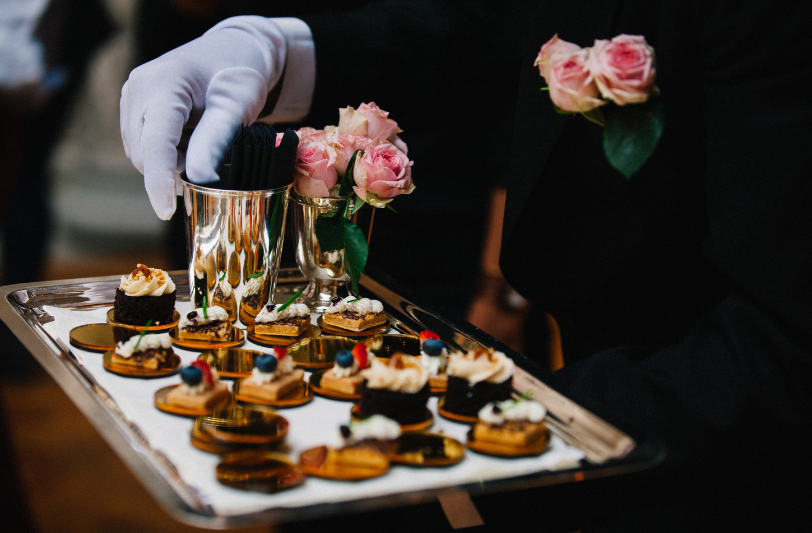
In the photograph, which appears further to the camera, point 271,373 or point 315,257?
point 315,257

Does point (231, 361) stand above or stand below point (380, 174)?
below

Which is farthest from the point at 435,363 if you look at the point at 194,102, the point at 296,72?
the point at 296,72

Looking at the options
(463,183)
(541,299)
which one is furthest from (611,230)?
(463,183)

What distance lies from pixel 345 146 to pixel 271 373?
0.45m

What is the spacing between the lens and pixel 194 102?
138 centimetres

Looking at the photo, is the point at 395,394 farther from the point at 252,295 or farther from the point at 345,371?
the point at 252,295

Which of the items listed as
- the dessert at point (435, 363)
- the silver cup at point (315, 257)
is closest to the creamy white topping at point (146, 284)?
the silver cup at point (315, 257)

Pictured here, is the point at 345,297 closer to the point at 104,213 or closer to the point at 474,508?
the point at 474,508

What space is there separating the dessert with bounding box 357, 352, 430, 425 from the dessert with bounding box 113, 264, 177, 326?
0.44 meters

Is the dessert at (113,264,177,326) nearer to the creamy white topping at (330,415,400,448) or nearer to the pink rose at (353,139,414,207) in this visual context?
the pink rose at (353,139,414,207)

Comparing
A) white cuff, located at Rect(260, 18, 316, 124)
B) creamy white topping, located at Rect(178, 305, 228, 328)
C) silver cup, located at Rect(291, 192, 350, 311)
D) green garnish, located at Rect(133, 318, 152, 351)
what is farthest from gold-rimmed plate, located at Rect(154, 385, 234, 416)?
white cuff, located at Rect(260, 18, 316, 124)

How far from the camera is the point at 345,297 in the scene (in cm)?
141

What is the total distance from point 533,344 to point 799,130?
110 cm

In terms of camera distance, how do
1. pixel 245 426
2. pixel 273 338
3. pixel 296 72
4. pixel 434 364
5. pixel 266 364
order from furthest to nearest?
pixel 296 72
pixel 273 338
pixel 434 364
pixel 266 364
pixel 245 426
